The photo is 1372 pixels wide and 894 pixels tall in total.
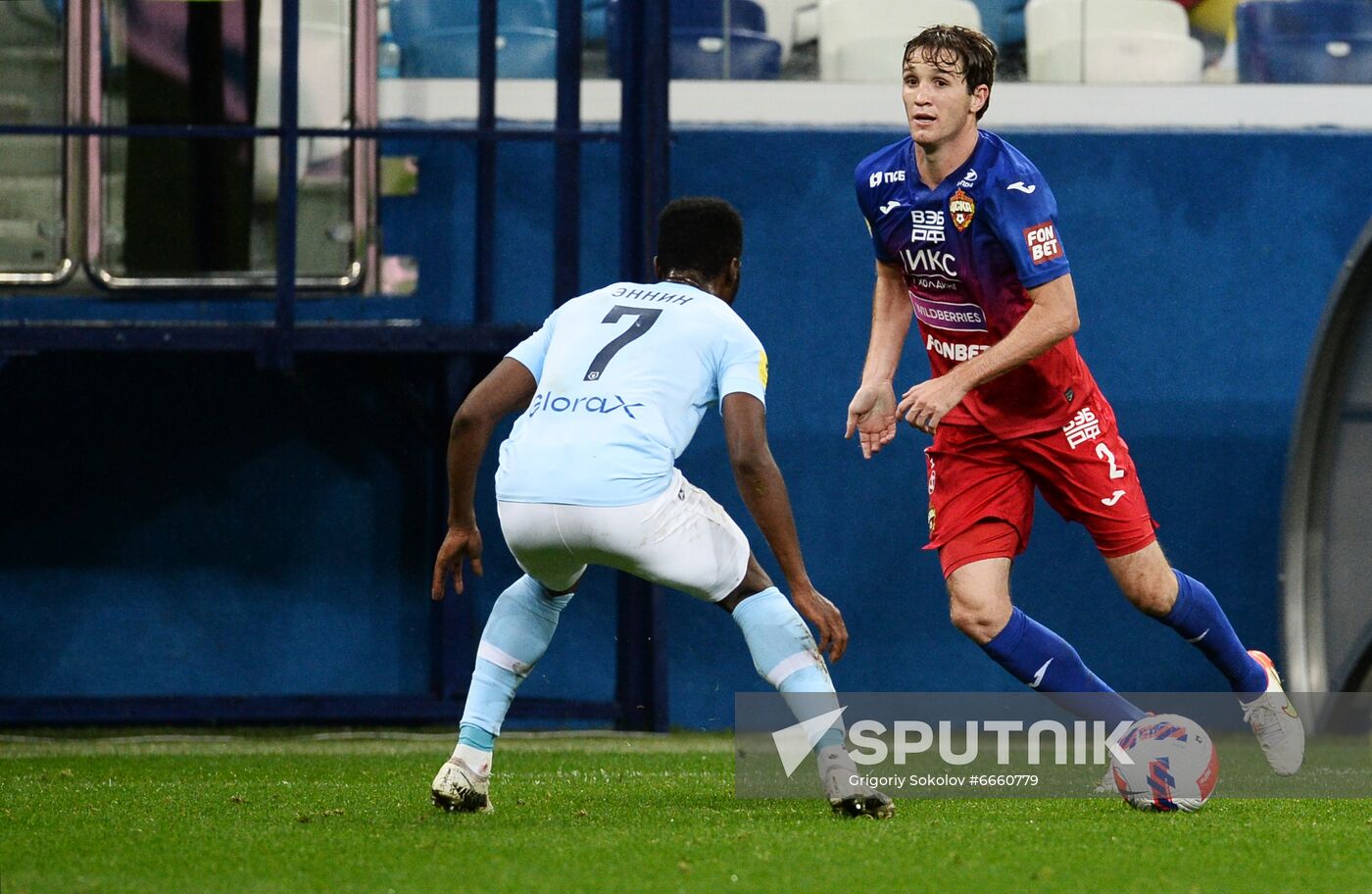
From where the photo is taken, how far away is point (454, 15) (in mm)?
8445

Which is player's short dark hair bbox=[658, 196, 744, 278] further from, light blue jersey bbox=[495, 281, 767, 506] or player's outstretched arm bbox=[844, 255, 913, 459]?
player's outstretched arm bbox=[844, 255, 913, 459]

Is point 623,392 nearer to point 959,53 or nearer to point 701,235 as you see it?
point 701,235

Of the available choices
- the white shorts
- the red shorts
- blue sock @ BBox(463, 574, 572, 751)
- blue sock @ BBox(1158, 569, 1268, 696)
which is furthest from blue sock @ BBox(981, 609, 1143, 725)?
blue sock @ BBox(463, 574, 572, 751)

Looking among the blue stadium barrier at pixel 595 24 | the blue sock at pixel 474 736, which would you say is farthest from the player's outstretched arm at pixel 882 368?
the blue stadium barrier at pixel 595 24

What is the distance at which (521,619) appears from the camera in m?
4.86

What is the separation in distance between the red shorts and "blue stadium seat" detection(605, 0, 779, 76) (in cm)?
382

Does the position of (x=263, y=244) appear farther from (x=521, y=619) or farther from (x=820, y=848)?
(x=820, y=848)

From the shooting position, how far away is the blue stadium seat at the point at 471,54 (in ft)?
27.3

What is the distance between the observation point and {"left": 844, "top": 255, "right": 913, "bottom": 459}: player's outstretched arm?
510 centimetres

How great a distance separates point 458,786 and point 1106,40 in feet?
17.8

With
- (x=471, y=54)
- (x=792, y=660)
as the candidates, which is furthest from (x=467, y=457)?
(x=471, y=54)

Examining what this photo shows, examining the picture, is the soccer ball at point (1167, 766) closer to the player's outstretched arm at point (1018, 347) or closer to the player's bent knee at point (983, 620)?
the player's bent knee at point (983, 620)

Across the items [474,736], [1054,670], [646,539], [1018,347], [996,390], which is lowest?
[474,736]

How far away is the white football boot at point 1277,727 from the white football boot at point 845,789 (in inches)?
50.9
